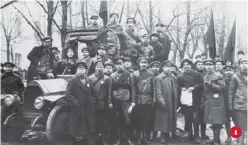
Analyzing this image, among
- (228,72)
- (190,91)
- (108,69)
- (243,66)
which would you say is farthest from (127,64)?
(243,66)

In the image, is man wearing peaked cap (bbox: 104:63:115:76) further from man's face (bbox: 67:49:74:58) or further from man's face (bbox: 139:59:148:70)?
man's face (bbox: 67:49:74:58)

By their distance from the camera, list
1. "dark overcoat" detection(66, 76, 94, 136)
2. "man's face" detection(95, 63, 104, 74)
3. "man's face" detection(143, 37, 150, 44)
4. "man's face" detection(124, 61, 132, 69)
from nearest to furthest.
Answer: "dark overcoat" detection(66, 76, 94, 136) → "man's face" detection(95, 63, 104, 74) → "man's face" detection(124, 61, 132, 69) → "man's face" detection(143, 37, 150, 44)

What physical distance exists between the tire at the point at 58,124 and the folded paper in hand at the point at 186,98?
245cm

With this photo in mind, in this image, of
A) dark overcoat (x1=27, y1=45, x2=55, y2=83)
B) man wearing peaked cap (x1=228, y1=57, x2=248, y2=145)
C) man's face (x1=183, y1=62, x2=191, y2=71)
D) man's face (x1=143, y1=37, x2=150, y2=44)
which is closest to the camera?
man wearing peaked cap (x1=228, y1=57, x2=248, y2=145)

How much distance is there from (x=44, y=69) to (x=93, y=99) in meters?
1.82

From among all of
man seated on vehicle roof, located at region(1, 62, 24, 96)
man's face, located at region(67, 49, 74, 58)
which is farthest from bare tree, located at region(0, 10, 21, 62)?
man seated on vehicle roof, located at region(1, 62, 24, 96)

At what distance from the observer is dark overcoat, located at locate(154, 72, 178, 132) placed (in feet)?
20.1

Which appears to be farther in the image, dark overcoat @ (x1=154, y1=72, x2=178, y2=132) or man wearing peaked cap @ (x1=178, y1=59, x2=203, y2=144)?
man wearing peaked cap @ (x1=178, y1=59, x2=203, y2=144)

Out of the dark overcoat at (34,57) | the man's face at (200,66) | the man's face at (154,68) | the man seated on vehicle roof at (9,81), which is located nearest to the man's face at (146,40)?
the man's face at (154,68)

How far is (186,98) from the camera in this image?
637cm

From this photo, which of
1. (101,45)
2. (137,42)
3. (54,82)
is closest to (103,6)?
(137,42)

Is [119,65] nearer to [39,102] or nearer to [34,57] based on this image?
[39,102]

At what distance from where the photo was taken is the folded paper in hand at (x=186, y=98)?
630 centimetres

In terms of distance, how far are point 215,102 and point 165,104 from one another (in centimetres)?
100
